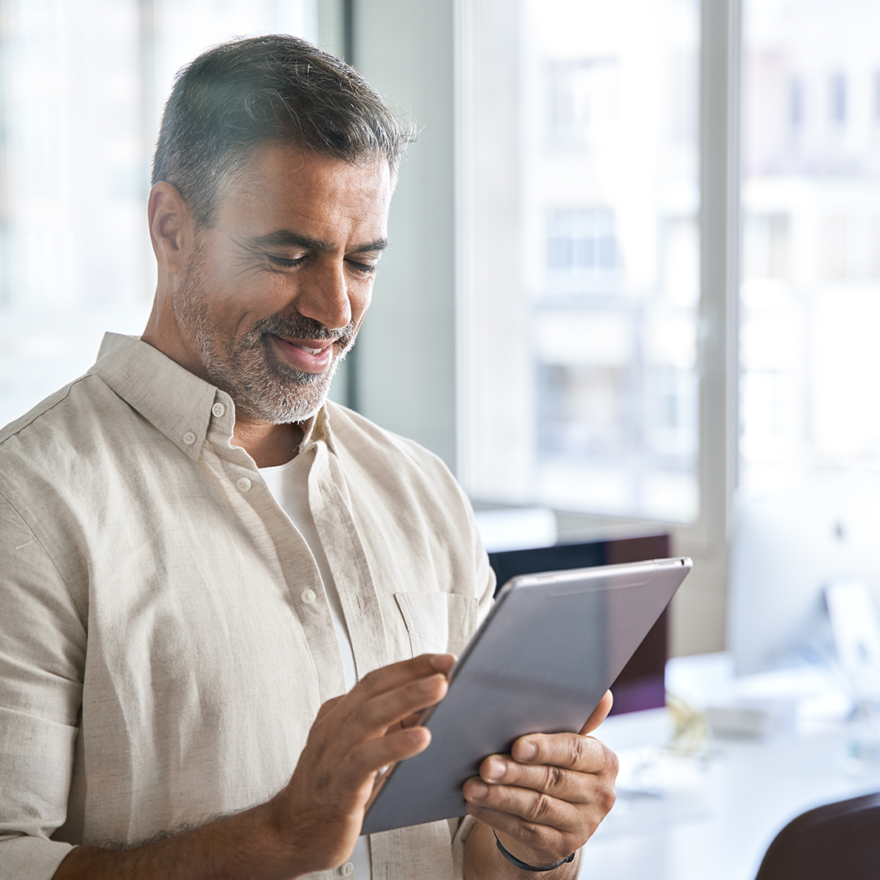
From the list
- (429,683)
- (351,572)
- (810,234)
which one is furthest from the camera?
(810,234)

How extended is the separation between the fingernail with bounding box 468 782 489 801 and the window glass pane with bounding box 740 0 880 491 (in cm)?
248

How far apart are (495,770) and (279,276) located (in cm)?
50

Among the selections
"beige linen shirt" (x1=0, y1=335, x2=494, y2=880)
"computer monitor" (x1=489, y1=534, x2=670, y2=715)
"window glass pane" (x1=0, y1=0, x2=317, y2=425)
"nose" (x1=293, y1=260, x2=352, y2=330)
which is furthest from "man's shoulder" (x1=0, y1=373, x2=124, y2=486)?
"window glass pane" (x1=0, y1=0, x2=317, y2=425)

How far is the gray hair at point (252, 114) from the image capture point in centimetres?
98

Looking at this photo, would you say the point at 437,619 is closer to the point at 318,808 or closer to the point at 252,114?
the point at 318,808

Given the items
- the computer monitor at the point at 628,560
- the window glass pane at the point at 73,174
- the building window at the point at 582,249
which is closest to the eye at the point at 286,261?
the computer monitor at the point at 628,560

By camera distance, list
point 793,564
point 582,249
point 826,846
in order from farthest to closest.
→ point 582,249 → point 793,564 → point 826,846

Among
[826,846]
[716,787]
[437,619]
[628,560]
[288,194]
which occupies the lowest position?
[716,787]

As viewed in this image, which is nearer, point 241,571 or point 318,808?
point 318,808

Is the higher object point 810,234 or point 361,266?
point 810,234

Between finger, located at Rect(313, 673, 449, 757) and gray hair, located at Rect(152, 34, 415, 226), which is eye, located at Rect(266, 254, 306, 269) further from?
finger, located at Rect(313, 673, 449, 757)

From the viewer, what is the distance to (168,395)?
0.99m

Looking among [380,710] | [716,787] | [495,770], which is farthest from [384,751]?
[716,787]

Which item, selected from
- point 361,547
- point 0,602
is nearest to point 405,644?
point 361,547
